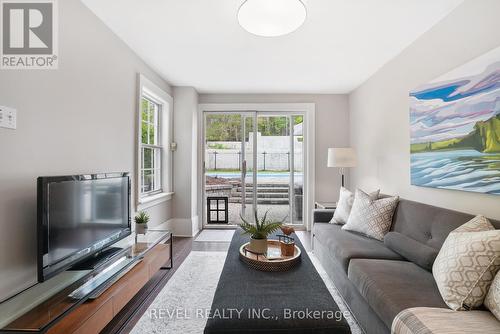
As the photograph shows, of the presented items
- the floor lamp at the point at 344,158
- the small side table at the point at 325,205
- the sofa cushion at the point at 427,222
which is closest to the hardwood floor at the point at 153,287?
the small side table at the point at 325,205

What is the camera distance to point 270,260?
1.73m

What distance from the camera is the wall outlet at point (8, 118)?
135cm

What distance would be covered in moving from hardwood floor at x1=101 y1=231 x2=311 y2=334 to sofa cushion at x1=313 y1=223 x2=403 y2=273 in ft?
3.33

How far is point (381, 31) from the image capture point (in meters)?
2.29

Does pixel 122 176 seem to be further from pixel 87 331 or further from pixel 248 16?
pixel 248 16

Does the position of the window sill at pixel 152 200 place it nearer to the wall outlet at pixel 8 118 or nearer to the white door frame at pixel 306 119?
the white door frame at pixel 306 119

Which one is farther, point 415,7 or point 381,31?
point 381,31

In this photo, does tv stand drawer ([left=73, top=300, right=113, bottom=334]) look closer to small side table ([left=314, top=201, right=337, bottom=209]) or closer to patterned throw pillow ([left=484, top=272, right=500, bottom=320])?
patterned throw pillow ([left=484, top=272, right=500, bottom=320])

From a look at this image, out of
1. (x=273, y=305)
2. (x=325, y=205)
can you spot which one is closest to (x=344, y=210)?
(x=325, y=205)

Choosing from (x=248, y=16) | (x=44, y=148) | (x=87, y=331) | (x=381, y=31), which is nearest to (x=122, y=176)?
(x=44, y=148)

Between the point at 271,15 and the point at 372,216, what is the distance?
2.06m

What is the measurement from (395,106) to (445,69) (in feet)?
2.49

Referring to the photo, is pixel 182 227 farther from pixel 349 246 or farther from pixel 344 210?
pixel 349 246

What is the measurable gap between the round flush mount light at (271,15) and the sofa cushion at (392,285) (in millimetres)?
1861
